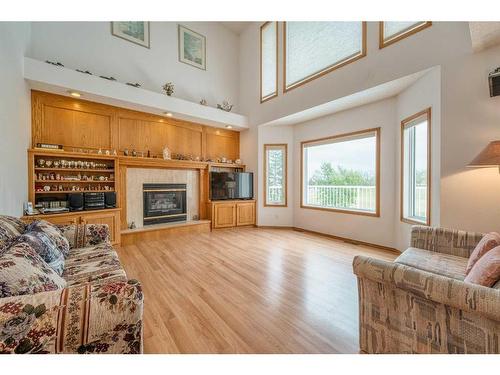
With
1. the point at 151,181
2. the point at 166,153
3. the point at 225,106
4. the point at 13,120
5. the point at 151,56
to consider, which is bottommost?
the point at 151,181

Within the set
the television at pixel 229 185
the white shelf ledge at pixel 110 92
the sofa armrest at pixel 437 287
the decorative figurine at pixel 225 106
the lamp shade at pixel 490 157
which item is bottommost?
the sofa armrest at pixel 437 287

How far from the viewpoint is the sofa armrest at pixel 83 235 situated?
7.93 feet

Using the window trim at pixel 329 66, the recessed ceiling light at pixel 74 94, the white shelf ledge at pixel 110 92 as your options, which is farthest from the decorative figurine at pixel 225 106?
the recessed ceiling light at pixel 74 94

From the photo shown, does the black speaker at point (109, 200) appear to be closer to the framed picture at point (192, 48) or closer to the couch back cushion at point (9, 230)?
the couch back cushion at point (9, 230)

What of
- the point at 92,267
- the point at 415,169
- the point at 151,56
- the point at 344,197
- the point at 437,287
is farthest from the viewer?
the point at 151,56

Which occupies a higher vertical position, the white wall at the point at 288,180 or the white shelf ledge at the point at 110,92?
the white shelf ledge at the point at 110,92

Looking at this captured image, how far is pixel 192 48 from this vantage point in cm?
572

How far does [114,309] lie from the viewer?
1043 millimetres

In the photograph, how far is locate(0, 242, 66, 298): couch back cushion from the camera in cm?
104

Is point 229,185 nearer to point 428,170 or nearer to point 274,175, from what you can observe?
point 274,175

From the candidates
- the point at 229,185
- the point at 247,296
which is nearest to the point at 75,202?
the point at 229,185

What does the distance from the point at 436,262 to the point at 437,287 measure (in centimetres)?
115

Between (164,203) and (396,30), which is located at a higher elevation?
(396,30)
